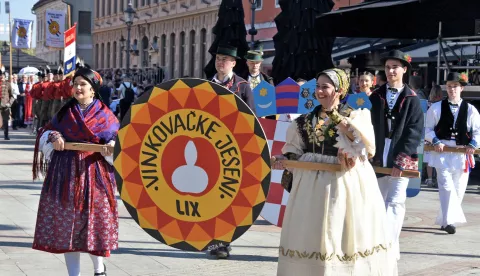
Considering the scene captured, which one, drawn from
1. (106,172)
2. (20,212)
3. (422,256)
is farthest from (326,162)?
(20,212)

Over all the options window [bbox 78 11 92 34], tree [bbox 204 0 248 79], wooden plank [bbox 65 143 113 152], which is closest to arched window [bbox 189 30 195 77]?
window [bbox 78 11 92 34]

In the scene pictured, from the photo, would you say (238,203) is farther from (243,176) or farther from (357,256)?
(357,256)

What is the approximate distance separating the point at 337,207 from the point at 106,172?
188 centimetres

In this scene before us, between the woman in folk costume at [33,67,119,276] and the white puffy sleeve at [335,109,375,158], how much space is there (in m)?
1.74

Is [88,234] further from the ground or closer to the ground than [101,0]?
closer to the ground

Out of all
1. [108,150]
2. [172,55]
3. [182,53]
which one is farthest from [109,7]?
[108,150]

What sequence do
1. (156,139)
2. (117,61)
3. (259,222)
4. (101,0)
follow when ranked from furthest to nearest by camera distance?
(101,0) < (117,61) < (259,222) < (156,139)

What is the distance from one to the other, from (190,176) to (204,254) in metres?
2.58

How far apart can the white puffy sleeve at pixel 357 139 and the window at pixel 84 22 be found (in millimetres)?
77314

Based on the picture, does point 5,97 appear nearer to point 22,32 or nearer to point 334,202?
point 334,202

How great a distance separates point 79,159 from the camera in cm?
670

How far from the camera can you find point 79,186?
21.7 ft

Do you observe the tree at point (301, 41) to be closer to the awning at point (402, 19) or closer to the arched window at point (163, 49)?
the awning at point (402, 19)

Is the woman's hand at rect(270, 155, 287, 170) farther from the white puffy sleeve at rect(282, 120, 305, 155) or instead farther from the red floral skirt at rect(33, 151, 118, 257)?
the red floral skirt at rect(33, 151, 118, 257)
